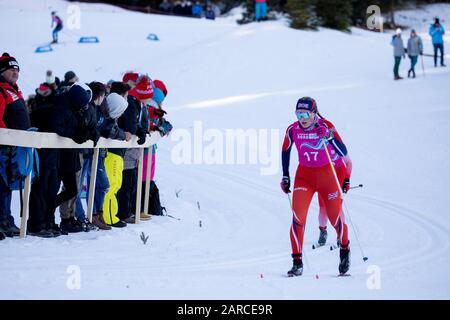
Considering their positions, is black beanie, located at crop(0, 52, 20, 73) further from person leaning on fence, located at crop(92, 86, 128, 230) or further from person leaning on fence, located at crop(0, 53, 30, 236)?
person leaning on fence, located at crop(92, 86, 128, 230)

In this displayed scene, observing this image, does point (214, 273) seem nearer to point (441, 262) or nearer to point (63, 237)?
point (63, 237)

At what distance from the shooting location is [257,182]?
637 inches

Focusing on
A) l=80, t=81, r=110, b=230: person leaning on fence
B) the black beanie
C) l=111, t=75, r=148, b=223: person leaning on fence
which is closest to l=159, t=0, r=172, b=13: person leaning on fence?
l=111, t=75, r=148, b=223: person leaning on fence

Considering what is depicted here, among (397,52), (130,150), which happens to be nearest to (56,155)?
(130,150)

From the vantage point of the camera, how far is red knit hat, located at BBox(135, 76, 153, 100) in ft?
39.6

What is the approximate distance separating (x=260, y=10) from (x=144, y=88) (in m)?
28.8

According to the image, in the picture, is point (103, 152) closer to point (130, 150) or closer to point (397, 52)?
point (130, 150)

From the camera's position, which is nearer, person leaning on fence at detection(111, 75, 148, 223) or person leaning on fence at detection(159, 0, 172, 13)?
person leaning on fence at detection(111, 75, 148, 223)

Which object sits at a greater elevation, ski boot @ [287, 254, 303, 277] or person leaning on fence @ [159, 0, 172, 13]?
person leaning on fence @ [159, 0, 172, 13]

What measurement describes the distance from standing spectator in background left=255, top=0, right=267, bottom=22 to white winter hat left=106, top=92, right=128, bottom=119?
29779mm

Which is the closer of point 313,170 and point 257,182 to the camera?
point 313,170

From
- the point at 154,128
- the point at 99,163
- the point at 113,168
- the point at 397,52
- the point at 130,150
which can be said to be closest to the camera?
the point at 99,163

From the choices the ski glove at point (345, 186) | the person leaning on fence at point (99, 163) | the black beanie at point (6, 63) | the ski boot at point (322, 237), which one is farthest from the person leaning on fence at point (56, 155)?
the ski boot at point (322, 237)
